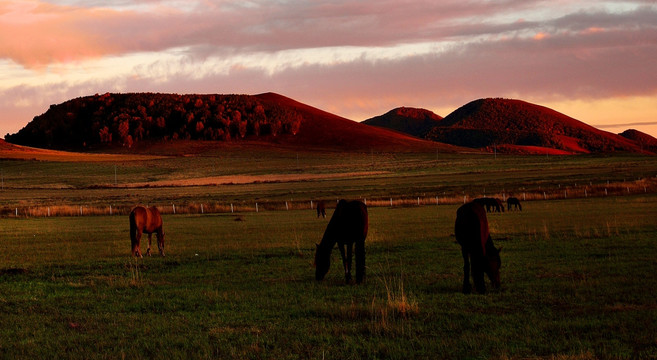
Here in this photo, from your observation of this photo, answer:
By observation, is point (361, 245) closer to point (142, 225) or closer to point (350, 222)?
point (350, 222)

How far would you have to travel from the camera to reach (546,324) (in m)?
11.9

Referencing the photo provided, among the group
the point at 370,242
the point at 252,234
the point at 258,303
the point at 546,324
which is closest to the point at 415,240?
the point at 370,242

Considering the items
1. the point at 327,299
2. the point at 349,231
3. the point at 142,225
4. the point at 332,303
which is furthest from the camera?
the point at 142,225

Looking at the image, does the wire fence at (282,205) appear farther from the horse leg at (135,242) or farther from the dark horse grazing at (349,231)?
the dark horse grazing at (349,231)

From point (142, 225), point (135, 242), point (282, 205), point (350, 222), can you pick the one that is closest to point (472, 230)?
point (350, 222)

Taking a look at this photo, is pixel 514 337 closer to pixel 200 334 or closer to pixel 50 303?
pixel 200 334

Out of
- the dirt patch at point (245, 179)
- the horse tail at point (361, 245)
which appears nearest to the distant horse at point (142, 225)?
the horse tail at point (361, 245)

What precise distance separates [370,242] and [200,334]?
52.5ft

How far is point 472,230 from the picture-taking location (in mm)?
15047

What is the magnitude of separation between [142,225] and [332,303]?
41.0 feet

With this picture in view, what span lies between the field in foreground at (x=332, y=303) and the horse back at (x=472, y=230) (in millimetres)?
1120

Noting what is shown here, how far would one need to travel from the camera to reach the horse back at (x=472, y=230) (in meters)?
15.0

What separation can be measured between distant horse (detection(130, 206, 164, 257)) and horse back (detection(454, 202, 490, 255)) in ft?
42.8

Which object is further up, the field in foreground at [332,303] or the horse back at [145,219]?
the horse back at [145,219]
